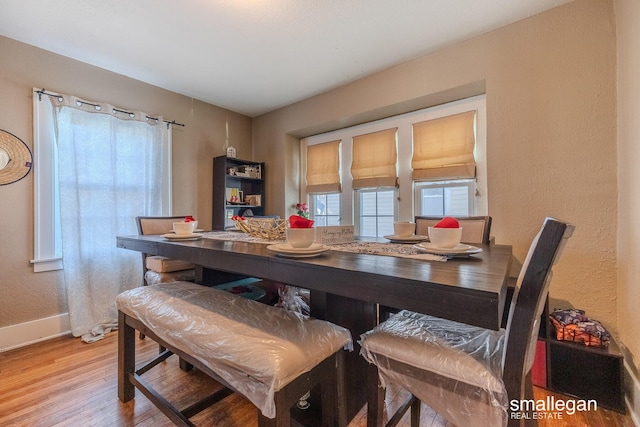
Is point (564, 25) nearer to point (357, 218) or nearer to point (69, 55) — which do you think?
point (357, 218)

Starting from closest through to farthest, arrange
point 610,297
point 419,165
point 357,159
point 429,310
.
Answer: point 429,310, point 610,297, point 419,165, point 357,159

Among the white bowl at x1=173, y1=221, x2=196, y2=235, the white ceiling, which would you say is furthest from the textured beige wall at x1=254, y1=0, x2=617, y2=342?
the white bowl at x1=173, y1=221, x2=196, y2=235

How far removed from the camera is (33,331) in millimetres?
2211

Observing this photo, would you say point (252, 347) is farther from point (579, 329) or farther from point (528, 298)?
point (579, 329)

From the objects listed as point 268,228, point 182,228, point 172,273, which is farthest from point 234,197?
point 268,228

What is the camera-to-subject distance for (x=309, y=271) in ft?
2.67

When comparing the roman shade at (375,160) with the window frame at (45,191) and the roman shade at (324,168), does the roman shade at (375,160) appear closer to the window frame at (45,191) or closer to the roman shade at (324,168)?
the roman shade at (324,168)

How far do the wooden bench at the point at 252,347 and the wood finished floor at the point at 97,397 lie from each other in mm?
171

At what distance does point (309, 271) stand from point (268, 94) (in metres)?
2.92

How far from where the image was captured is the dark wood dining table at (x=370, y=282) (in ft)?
1.89

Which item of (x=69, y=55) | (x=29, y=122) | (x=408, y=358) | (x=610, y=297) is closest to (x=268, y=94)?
Answer: (x=69, y=55)

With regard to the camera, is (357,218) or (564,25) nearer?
(564,25)

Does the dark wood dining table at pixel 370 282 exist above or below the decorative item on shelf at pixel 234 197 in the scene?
below

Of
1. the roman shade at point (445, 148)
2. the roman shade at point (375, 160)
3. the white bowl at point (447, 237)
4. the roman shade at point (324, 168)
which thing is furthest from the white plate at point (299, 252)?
the roman shade at point (324, 168)
